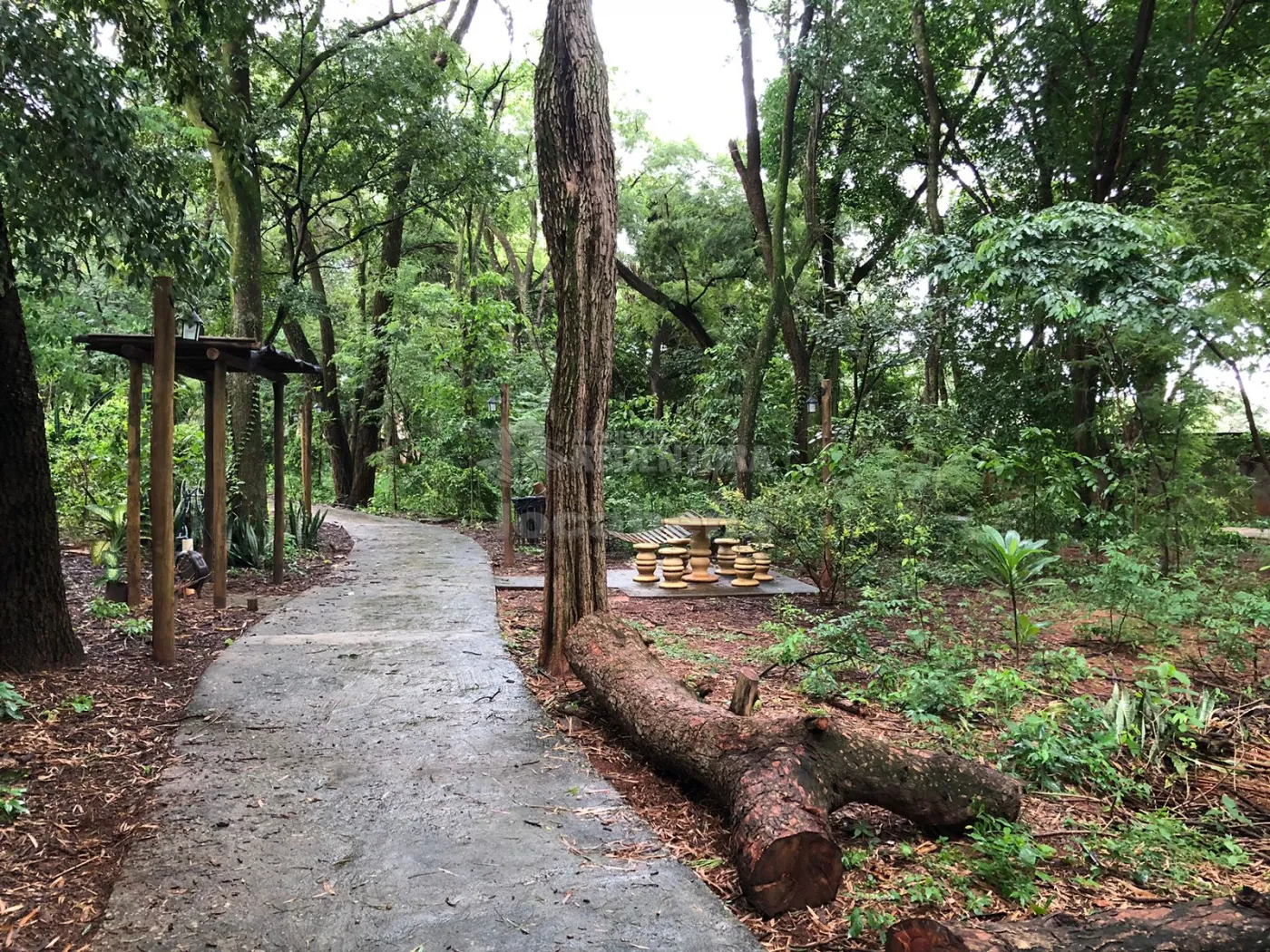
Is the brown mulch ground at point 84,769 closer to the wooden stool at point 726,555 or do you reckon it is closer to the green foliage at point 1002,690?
the green foliage at point 1002,690

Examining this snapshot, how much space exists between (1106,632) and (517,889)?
552 centimetres

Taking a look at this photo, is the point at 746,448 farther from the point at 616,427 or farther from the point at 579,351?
the point at 579,351

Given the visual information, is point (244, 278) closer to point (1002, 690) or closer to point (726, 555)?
point (726, 555)

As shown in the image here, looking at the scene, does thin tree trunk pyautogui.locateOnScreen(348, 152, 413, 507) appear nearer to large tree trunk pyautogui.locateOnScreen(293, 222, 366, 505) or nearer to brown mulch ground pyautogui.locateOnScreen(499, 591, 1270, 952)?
large tree trunk pyautogui.locateOnScreen(293, 222, 366, 505)

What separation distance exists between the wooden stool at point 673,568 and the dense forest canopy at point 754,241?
1.19m

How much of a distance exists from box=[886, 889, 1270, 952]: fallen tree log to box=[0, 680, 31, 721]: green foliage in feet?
13.6

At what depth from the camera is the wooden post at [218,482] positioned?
21.5 ft

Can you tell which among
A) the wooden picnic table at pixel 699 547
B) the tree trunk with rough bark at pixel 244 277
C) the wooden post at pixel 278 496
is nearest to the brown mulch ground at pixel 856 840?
the wooden picnic table at pixel 699 547

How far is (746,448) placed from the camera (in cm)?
1259

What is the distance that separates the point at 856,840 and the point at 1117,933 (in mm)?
1015

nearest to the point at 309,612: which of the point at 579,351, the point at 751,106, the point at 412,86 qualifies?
the point at 579,351

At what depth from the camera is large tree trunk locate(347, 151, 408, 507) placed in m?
17.5

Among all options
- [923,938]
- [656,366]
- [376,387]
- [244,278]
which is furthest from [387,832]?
[656,366]

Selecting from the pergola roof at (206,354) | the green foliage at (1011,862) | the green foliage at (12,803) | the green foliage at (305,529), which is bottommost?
the green foliage at (1011,862)
